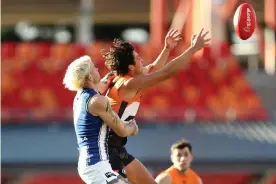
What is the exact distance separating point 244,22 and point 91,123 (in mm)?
2398

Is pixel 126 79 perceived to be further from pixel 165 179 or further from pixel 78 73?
pixel 165 179

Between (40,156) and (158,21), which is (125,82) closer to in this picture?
(40,156)

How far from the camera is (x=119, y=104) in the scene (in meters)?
9.52

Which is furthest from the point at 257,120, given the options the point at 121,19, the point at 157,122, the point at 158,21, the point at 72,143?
the point at 121,19

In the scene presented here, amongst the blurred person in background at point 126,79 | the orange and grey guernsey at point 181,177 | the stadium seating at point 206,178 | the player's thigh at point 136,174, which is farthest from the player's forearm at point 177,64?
the stadium seating at point 206,178

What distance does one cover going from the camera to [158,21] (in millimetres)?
25969

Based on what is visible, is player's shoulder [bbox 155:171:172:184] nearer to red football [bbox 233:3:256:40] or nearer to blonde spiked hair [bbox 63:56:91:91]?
red football [bbox 233:3:256:40]

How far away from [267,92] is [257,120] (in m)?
2.51

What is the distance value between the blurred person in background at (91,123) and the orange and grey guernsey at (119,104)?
0.52 metres

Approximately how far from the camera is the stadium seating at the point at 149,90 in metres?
19.6

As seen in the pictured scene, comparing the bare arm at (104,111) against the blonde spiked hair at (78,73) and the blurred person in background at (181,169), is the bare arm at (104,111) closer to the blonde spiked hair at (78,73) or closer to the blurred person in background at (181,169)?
the blonde spiked hair at (78,73)

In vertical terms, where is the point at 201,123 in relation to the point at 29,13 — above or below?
below

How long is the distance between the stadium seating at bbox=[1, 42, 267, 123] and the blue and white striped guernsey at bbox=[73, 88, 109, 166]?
1040 cm

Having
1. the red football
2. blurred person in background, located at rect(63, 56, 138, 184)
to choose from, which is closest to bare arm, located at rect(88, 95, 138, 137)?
blurred person in background, located at rect(63, 56, 138, 184)
